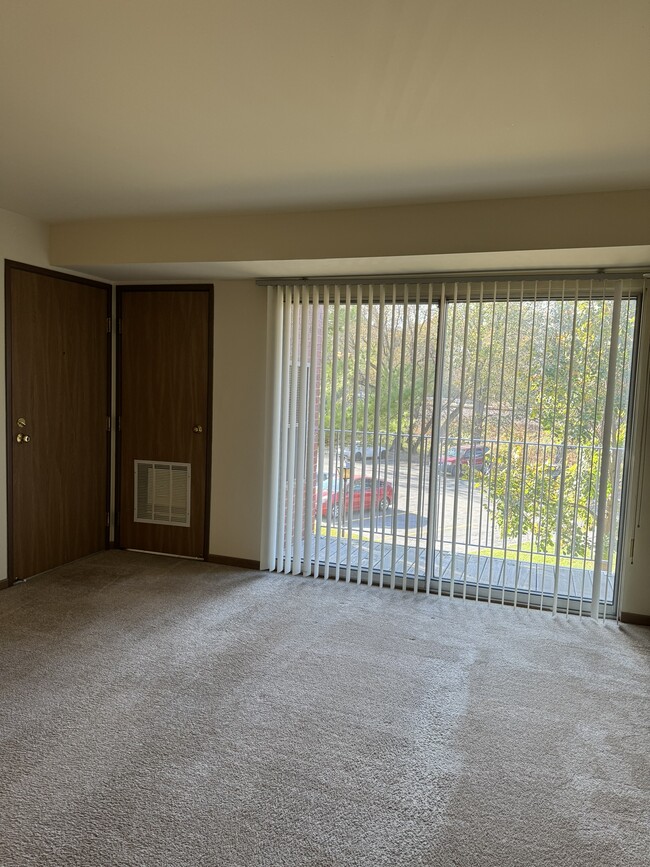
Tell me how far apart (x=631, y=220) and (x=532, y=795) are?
258cm

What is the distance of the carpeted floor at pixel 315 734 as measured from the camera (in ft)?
5.86

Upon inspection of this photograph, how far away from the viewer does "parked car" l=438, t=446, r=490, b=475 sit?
3.71 metres

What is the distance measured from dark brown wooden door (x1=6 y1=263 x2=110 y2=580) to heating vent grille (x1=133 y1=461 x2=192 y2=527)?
294 millimetres

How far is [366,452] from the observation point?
395 cm

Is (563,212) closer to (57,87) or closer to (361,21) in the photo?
(361,21)

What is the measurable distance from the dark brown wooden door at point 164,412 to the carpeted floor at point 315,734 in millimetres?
927

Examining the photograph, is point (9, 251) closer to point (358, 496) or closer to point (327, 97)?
point (327, 97)

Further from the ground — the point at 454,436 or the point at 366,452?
the point at 454,436

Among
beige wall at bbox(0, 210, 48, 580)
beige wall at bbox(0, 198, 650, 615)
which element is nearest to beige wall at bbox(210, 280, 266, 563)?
beige wall at bbox(0, 198, 650, 615)

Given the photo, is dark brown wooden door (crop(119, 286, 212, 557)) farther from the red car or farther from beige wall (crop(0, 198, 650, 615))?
the red car

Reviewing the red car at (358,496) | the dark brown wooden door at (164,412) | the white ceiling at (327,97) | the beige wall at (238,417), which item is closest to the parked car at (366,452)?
the red car at (358,496)

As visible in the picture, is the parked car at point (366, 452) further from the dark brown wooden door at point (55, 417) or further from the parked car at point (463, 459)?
the dark brown wooden door at point (55, 417)

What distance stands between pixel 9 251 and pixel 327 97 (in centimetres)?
258

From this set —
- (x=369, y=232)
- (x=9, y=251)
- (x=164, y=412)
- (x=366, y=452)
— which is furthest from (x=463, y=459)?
(x=9, y=251)
